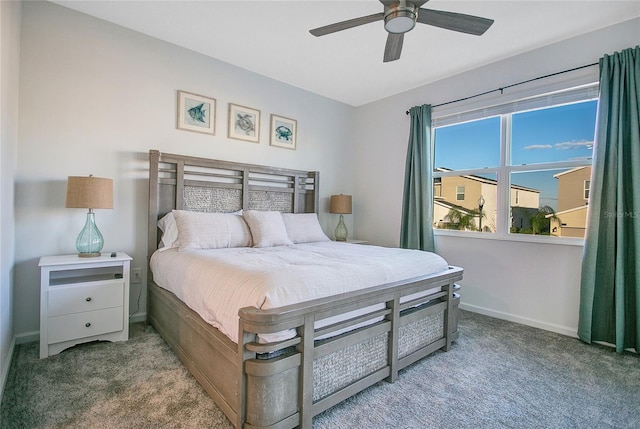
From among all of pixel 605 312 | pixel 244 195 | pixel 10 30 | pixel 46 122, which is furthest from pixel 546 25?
pixel 46 122

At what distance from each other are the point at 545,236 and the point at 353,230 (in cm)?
247

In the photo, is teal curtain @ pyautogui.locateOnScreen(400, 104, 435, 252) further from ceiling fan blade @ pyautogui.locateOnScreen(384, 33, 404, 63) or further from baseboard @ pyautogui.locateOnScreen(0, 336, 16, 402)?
baseboard @ pyautogui.locateOnScreen(0, 336, 16, 402)

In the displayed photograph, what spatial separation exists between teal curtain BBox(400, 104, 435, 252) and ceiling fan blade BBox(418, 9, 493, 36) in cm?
179

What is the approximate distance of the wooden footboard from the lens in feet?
4.49

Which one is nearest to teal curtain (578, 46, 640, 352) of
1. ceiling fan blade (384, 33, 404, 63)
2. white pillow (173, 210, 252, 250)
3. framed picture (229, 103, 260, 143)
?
ceiling fan blade (384, 33, 404, 63)

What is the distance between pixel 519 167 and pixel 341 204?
82.8 inches

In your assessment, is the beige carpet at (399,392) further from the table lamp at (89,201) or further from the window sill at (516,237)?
the window sill at (516,237)

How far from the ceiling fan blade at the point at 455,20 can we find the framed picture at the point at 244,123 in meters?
2.22

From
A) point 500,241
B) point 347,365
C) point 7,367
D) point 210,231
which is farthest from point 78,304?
point 500,241

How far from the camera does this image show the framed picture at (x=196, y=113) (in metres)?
3.12

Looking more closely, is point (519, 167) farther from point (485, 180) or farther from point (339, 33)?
point (339, 33)

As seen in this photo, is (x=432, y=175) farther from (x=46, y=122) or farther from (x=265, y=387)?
(x=46, y=122)

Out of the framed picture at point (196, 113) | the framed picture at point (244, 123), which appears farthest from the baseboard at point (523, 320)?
the framed picture at point (196, 113)

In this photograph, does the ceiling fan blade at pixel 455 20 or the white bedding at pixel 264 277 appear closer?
the white bedding at pixel 264 277
